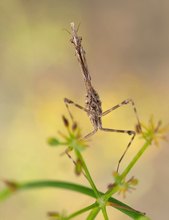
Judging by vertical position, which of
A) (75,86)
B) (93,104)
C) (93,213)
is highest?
(75,86)

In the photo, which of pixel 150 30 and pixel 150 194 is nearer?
pixel 150 194

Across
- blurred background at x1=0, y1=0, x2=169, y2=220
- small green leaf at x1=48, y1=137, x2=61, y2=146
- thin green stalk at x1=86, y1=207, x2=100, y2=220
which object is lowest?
thin green stalk at x1=86, y1=207, x2=100, y2=220

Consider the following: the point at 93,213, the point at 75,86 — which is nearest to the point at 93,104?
the point at 93,213

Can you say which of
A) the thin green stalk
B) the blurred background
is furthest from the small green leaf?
the blurred background

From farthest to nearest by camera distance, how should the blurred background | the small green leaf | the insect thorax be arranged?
1. the blurred background
2. the insect thorax
3. the small green leaf

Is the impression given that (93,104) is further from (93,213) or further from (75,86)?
(75,86)

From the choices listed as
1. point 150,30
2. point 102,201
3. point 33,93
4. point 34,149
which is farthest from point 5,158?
point 102,201

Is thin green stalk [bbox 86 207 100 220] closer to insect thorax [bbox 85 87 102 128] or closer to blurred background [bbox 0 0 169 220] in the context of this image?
insect thorax [bbox 85 87 102 128]

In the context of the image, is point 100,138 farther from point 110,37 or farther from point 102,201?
point 102,201
